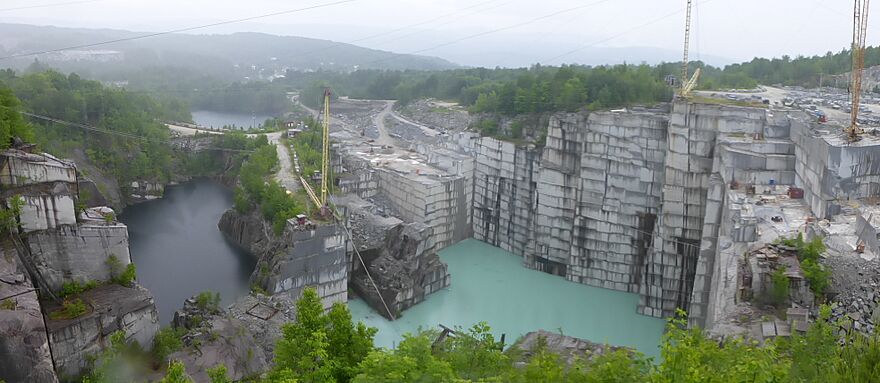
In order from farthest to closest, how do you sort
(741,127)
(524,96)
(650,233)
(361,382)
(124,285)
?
1. (524,96)
2. (650,233)
3. (741,127)
4. (124,285)
5. (361,382)

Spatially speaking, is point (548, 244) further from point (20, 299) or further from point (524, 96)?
point (20, 299)

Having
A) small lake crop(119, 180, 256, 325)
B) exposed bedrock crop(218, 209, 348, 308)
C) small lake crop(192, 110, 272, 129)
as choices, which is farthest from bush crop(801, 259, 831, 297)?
small lake crop(192, 110, 272, 129)

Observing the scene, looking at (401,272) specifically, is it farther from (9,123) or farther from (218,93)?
(218,93)

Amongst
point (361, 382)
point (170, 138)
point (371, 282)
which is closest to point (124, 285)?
point (371, 282)

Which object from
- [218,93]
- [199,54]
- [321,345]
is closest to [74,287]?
[321,345]

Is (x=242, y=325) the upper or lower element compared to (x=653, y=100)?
lower

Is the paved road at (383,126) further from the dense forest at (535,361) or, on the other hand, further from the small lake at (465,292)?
the dense forest at (535,361)

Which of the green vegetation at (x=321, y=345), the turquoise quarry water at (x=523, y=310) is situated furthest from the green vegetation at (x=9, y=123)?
the green vegetation at (x=321, y=345)

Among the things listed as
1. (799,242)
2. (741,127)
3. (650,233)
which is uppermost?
(741,127)
